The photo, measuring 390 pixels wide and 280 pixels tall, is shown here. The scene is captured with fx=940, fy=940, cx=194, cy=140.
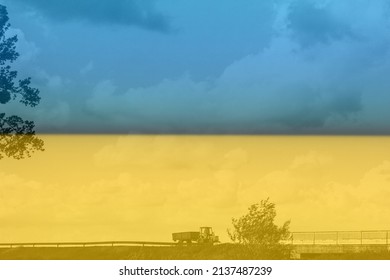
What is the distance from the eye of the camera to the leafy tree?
1128 centimetres

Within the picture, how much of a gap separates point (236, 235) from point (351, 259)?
141 centimetres

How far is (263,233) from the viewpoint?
39.6 feet

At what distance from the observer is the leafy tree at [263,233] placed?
37.0 feet

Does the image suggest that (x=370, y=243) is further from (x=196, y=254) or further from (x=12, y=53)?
(x=12, y=53)

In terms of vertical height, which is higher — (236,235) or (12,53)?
(12,53)

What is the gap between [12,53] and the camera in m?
11.4

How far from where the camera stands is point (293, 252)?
11.4 m

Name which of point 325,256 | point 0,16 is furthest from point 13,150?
point 325,256

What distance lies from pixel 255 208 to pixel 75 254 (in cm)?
218
